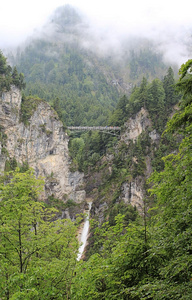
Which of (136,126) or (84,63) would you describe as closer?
(136,126)

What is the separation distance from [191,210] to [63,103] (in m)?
101

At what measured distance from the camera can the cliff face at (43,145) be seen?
53938mm

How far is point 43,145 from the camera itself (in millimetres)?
61469

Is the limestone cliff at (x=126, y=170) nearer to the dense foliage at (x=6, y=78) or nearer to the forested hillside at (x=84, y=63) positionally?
the dense foliage at (x=6, y=78)

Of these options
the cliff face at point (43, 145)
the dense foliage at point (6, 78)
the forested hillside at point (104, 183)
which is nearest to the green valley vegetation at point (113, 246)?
the forested hillside at point (104, 183)

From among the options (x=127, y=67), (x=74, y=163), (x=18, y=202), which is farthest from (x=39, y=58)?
(x=18, y=202)

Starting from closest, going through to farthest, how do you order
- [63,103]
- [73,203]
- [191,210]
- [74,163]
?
[191,210] < [73,203] < [74,163] < [63,103]

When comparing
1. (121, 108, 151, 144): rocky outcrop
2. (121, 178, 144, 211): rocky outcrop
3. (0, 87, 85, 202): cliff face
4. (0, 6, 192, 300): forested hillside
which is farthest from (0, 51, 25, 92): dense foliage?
(121, 178, 144, 211): rocky outcrop

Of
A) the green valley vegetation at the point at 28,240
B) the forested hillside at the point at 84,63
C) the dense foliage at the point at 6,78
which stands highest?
the forested hillside at the point at 84,63

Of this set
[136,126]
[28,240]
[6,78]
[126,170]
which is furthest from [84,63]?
[28,240]

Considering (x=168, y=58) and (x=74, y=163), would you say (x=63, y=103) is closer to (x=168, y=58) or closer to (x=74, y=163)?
(x=74, y=163)

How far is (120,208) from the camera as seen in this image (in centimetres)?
4941

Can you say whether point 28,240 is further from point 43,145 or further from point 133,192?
point 43,145

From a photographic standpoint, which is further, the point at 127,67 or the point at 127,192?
the point at 127,67
